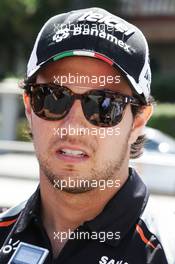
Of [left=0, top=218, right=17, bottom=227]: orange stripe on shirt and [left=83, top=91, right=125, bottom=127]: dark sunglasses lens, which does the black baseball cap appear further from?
[left=0, top=218, right=17, bottom=227]: orange stripe on shirt

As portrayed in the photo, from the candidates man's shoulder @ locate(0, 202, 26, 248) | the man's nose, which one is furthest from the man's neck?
the man's nose

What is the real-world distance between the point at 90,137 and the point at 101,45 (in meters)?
0.27

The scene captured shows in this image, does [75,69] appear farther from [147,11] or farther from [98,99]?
[147,11]

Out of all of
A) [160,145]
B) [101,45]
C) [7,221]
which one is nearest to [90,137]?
[101,45]

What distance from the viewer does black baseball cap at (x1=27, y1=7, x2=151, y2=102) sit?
6.02 feet

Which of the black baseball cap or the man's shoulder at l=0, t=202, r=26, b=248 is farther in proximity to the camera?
the man's shoulder at l=0, t=202, r=26, b=248

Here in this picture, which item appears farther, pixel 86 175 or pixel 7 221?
pixel 7 221

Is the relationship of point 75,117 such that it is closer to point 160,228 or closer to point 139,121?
point 139,121

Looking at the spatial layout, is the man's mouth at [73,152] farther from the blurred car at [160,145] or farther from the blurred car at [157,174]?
the blurred car at [160,145]

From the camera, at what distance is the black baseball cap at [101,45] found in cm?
183

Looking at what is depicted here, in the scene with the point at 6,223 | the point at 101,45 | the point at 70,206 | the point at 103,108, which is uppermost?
the point at 101,45

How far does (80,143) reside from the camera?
72.2 inches

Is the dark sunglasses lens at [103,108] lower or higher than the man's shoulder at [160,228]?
higher

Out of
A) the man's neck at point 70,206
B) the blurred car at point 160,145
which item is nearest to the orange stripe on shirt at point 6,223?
the man's neck at point 70,206
